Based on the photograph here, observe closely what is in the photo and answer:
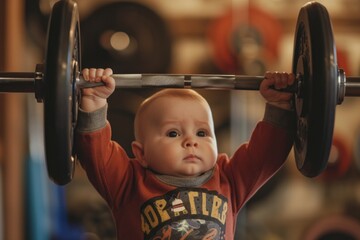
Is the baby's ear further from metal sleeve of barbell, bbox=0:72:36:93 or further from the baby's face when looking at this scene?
metal sleeve of barbell, bbox=0:72:36:93

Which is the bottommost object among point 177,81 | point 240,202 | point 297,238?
point 297,238

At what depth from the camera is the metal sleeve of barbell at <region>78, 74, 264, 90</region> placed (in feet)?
3.02

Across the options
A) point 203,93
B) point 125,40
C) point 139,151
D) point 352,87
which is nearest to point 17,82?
point 139,151

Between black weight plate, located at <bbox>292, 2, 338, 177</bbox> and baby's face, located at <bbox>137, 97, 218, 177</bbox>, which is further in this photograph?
baby's face, located at <bbox>137, 97, 218, 177</bbox>

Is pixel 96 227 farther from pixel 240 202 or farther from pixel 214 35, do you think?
pixel 240 202

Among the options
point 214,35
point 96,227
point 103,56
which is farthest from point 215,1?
point 96,227

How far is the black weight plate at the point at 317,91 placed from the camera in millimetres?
840

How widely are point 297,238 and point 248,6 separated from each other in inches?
36.6

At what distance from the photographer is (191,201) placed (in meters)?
0.94

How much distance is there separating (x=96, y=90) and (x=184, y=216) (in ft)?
0.71

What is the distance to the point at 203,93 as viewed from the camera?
8.29 ft

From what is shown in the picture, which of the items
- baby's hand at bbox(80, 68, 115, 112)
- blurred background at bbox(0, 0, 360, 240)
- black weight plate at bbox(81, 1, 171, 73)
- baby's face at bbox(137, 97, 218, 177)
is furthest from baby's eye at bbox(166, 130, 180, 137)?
black weight plate at bbox(81, 1, 171, 73)

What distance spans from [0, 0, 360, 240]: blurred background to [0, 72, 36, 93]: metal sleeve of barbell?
1316 millimetres

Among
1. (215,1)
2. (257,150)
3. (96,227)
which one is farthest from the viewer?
(215,1)
